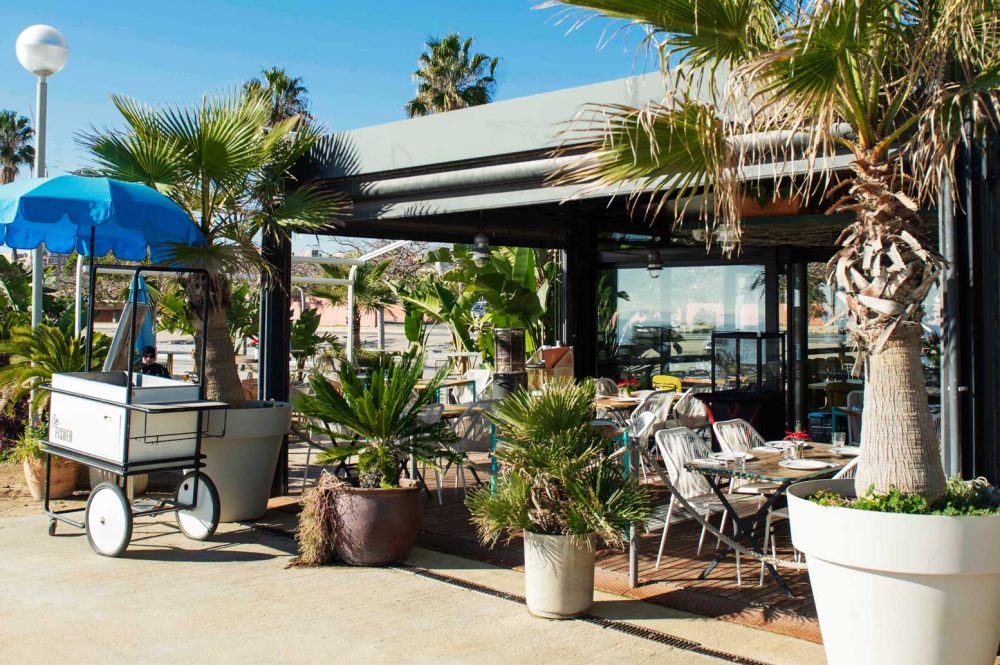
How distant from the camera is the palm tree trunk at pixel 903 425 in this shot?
14.6 ft

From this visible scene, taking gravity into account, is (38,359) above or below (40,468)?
above

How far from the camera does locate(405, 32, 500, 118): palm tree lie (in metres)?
35.9

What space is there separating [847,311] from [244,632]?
141 inches

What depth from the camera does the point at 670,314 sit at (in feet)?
42.4

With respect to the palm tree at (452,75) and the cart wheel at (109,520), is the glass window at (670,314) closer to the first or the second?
the cart wheel at (109,520)

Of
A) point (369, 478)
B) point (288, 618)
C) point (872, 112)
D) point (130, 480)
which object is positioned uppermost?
point (872, 112)

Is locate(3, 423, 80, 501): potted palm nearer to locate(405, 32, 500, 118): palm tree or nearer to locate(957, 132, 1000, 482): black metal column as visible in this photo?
locate(957, 132, 1000, 482): black metal column

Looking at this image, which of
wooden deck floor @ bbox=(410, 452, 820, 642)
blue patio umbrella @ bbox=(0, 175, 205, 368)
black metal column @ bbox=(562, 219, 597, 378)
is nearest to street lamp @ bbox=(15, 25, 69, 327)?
blue patio umbrella @ bbox=(0, 175, 205, 368)

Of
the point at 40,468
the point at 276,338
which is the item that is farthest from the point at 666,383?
the point at 40,468

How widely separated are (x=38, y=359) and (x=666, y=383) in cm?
744

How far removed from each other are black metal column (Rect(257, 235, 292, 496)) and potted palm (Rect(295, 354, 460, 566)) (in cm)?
240

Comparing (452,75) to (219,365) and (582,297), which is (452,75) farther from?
(219,365)

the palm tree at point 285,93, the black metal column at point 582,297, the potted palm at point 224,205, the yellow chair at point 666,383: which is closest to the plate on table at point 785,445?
the potted palm at point 224,205

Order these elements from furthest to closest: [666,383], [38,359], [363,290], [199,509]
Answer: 1. [363,290]
2. [666,383]
3. [38,359]
4. [199,509]
